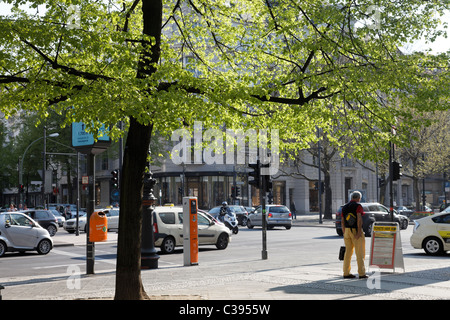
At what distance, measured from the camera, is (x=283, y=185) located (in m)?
72.2

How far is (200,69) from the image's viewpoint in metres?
11.7

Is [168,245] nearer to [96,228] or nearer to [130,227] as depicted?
[96,228]

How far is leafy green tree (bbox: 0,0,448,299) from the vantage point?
8383 mm

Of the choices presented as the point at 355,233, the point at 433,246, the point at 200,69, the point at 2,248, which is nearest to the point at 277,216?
the point at 433,246

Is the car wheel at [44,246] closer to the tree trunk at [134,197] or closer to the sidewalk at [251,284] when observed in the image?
the sidewalk at [251,284]

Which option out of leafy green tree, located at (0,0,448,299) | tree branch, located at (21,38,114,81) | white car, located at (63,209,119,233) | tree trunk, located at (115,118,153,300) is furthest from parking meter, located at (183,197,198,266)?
white car, located at (63,209,119,233)

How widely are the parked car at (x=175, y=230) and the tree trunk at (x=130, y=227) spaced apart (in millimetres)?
11326

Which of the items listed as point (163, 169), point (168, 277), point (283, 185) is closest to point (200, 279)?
point (168, 277)

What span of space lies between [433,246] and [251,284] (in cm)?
906

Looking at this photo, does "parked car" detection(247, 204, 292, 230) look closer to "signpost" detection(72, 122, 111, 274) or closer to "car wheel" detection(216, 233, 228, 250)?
"car wheel" detection(216, 233, 228, 250)

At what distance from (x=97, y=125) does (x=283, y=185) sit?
63904mm

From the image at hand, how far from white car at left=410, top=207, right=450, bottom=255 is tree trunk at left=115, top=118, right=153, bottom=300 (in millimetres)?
11843

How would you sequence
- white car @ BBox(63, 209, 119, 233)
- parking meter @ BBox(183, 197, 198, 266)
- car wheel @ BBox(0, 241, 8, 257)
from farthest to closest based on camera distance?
white car @ BBox(63, 209, 119, 233) < car wheel @ BBox(0, 241, 8, 257) < parking meter @ BBox(183, 197, 198, 266)
